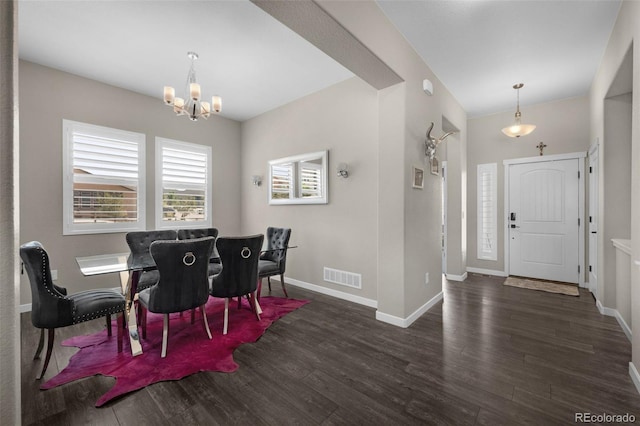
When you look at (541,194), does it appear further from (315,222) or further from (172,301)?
(172,301)

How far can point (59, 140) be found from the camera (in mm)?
3613

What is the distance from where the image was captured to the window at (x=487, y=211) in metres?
5.08

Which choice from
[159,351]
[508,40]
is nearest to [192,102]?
[159,351]

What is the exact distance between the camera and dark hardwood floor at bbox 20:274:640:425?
1698mm

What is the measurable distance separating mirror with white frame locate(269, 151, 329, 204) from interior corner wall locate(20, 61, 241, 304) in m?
1.98

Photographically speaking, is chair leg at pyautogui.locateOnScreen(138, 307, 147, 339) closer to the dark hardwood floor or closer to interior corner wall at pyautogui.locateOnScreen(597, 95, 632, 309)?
the dark hardwood floor

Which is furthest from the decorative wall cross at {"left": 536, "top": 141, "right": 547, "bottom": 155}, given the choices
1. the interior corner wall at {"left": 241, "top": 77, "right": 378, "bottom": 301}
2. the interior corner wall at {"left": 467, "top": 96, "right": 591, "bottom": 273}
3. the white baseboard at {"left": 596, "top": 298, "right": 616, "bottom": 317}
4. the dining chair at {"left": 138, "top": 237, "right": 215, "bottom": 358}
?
the dining chair at {"left": 138, "top": 237, "right": 215, "bottom": 358}

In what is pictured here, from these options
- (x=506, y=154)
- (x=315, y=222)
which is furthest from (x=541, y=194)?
(x=315, y=222)

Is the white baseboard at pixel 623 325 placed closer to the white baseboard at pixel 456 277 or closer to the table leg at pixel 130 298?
the white baseboard at pixel 456 277

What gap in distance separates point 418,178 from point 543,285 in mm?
3188

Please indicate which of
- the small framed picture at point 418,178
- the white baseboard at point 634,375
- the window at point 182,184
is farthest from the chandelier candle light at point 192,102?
the white baseboard at point 634,375

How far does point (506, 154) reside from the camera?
195 inches

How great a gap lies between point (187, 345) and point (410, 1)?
12.3 feet
